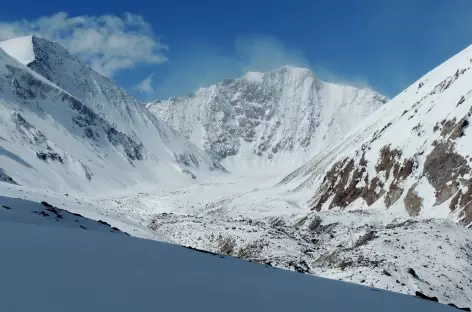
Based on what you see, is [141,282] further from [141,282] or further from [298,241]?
[298,241]

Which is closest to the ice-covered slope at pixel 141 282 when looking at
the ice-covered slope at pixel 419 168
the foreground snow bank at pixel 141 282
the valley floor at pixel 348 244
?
the foreground snow bank at pixel 141 282

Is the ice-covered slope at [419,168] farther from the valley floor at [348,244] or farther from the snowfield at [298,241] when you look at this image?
the valley floor at [348,244]

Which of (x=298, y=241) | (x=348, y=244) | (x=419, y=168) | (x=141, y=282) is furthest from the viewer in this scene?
(x=419, y=168)

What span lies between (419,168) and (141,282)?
5127 centimetres

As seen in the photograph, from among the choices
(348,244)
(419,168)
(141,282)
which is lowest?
(141,282)

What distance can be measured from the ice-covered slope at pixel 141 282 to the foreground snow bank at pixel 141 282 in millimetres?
17

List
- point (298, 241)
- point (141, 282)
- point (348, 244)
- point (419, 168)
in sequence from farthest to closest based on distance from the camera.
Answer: point (419, 168) < point (298, 241) < point (348, 244) < point (141, 282)

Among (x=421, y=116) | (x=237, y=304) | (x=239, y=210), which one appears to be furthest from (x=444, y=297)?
(x=239, y=210)

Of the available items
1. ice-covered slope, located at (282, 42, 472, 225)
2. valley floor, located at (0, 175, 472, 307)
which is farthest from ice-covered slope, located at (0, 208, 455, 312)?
ice-covered slope, located at (282, 42, 472, 225)

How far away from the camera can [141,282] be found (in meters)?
10.6

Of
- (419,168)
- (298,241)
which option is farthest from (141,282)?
(419,168)

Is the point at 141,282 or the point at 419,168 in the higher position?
the point at 419,168

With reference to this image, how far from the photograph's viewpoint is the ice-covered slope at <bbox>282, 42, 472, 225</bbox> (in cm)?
5088

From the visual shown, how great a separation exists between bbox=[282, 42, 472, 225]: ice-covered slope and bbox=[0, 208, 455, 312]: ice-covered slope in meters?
34.7
